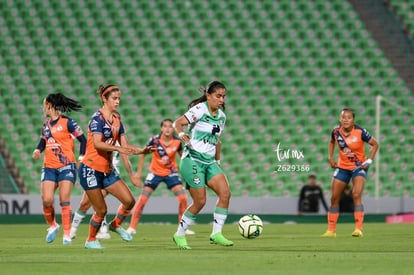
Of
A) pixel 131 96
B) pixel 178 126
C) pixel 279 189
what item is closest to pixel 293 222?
pixel 279 189

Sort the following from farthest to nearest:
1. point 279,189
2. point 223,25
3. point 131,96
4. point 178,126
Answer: point 223,25 < point 131,96 < point 279,189 < point 178,126

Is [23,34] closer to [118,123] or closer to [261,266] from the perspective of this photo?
[118,123]

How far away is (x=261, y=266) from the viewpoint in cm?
845

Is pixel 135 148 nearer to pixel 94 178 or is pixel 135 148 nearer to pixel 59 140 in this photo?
pixel 94 178

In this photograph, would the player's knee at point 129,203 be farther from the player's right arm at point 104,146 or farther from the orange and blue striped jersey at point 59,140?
the orange and blue striped jersey at point 59,140

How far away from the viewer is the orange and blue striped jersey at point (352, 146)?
619 inches

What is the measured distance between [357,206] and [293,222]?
25.0ft

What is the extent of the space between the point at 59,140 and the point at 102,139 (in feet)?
6.48

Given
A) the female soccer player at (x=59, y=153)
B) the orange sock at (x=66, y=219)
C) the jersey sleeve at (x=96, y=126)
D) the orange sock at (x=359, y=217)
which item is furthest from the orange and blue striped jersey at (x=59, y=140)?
the orange sock at (x=359, y=217)

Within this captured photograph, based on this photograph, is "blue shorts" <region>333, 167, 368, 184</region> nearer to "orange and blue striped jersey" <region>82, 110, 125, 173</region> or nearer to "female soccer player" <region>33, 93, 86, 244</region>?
"female soccer player" <region>33, 93, 86, 244</region>

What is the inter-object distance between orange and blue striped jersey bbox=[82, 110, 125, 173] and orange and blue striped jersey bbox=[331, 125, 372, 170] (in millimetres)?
5791

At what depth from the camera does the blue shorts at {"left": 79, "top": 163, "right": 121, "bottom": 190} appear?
11.2m

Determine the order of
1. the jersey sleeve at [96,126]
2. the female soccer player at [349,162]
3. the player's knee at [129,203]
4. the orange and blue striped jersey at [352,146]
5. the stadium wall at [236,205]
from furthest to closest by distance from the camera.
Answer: the stadium wall at [236,205]
the orange and blue striped jersey at [352,146]
the female soccer player at [349,162]
the player's knee at [129,203]
the jersey sleeve at [96,126]

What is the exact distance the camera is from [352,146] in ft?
51.8
